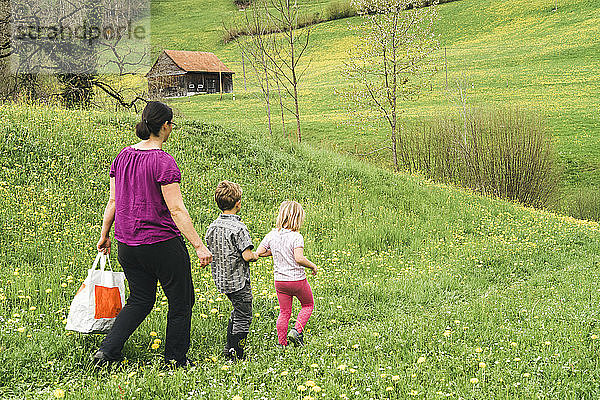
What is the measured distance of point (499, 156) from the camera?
2194cm

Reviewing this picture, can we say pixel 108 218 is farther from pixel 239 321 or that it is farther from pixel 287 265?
pixel 287 265

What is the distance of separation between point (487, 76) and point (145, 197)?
47.1m

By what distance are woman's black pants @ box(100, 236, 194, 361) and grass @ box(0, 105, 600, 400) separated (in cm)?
24

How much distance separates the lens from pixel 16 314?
18.0ft

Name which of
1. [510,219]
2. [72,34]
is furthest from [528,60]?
[72,34]

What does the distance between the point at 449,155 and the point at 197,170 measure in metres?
12.9

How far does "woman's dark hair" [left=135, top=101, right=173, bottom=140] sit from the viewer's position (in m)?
4.60

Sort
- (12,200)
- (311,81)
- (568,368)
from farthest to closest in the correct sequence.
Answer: (311,81) → (12,200) → (568,368)

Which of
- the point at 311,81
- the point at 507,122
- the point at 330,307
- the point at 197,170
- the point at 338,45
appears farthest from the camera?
the point at 338,45

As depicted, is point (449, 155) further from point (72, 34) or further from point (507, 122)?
point (72, 34)

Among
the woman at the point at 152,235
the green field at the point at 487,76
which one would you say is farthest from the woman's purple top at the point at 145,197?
the green field at the point at 487,76

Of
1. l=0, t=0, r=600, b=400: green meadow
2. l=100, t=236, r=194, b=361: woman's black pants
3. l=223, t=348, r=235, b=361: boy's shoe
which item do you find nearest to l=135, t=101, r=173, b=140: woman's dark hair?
l=100, t=236, r=194, b=361: woman's black pants

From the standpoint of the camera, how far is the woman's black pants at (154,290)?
15.0 feet

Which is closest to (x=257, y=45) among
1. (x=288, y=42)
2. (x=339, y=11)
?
(x=288, y=42)
